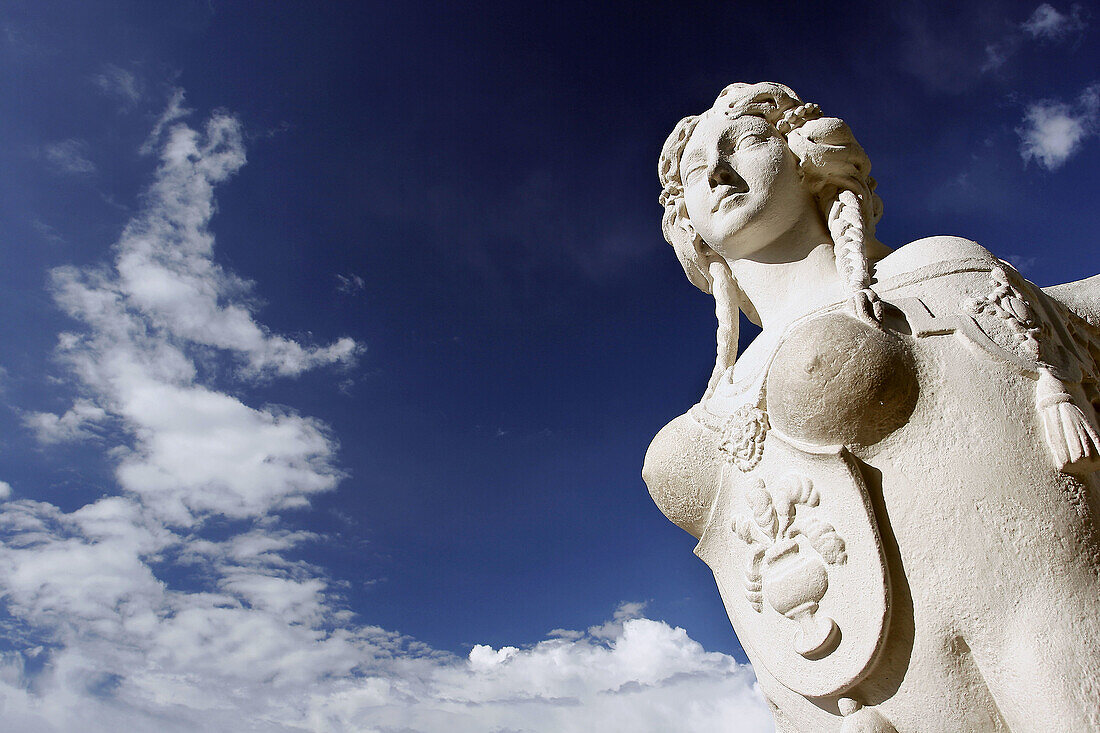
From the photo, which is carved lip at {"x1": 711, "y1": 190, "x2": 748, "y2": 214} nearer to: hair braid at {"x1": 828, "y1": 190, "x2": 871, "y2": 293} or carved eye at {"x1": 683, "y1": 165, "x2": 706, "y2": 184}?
carved eye at {"x1": 683, "y1": 165, "x2": 706, "y2": 184}

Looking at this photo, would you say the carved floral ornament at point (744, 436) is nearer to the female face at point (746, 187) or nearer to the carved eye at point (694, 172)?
the female face at point (746, 187)

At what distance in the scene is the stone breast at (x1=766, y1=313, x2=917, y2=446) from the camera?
347 cm

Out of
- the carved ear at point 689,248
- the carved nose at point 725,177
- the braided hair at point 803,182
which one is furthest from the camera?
the carved ear at point 689,248

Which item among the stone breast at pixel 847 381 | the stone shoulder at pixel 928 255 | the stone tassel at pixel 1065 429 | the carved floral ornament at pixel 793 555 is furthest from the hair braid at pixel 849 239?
the carved floral ornament at pixel 793 555

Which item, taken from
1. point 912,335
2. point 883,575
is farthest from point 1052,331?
point 883,575

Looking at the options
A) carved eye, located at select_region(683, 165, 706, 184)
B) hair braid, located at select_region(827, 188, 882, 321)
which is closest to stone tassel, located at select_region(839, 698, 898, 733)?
hair braid, located at select_region(827, 188, 882, 321)

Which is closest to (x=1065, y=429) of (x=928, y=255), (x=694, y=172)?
(x=928, y=255)

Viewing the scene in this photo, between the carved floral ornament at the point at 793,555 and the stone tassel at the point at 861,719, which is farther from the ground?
the carved floral ornament at the point at 793,555

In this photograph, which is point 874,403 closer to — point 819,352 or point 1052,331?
point 819,352

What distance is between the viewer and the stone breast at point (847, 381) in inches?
136

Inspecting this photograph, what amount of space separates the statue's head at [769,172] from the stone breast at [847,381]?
41.7 inches

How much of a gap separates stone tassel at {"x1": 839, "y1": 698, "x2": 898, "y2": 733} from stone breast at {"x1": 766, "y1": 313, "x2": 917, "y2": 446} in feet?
4.15

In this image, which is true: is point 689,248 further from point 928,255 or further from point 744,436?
point 744,436

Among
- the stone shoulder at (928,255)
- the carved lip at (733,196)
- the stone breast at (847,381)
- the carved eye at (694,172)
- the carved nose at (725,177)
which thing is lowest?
the stone breast at (847,381)
